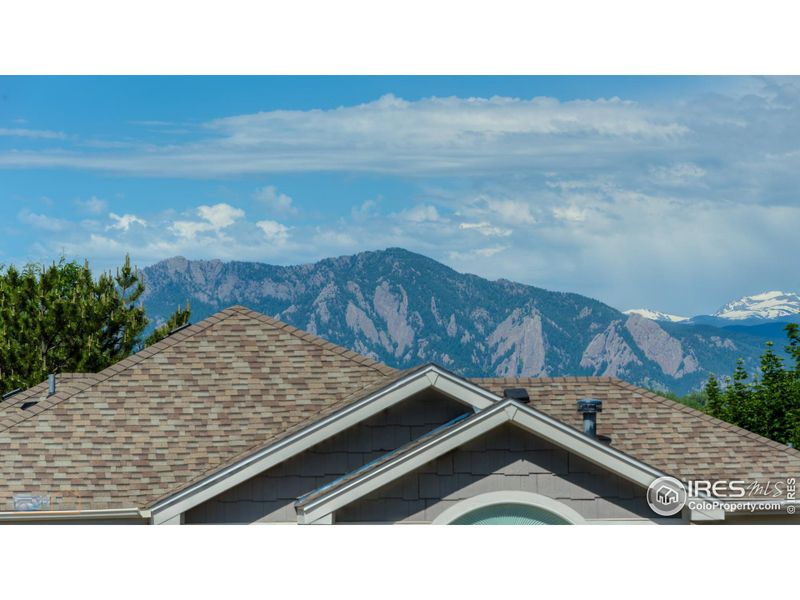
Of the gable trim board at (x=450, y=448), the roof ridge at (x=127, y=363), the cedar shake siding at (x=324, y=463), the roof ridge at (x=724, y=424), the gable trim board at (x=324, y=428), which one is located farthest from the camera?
the roof ridge at (x=127, y=363)

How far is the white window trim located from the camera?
14.6 metres

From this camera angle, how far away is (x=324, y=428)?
16.9 metres

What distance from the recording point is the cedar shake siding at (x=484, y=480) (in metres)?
14.6

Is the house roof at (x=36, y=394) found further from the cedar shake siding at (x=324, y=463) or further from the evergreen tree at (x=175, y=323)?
the evergreen tree at (x=175, y=323)

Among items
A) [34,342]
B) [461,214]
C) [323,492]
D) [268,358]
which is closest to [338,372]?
[268,358]

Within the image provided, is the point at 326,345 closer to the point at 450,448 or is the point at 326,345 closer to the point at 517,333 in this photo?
the point at 450,448

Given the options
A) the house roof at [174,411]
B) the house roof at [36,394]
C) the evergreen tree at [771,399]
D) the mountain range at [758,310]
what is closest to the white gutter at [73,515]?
the house roof at [174,411]

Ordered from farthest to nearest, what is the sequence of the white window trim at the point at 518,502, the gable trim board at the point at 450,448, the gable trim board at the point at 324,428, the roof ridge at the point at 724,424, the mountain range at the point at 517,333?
the mountain range at the point at 517,333, the roof ridge at the point at 724,424, the gable trim board at the point at 324,428, the white window trim at the point at 518,502, the gable trim board at the point at 450,448

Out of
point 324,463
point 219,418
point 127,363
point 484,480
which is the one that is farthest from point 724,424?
point 127,363

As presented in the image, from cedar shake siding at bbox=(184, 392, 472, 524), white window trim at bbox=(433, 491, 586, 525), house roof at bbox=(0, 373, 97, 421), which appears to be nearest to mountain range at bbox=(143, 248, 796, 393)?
house roof at bbox=(0, 373, 97, 421)

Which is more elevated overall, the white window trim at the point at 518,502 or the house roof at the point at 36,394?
the house roof at the point at 36,394

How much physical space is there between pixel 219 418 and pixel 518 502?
819cm

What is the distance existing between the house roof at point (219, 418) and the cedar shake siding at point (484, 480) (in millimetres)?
4389

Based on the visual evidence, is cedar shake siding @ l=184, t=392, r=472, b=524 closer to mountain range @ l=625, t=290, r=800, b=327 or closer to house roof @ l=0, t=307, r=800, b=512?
house roof @ l=0, t=307, r=800, b=512
